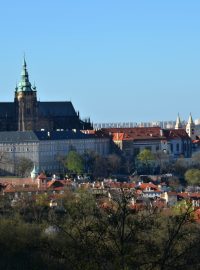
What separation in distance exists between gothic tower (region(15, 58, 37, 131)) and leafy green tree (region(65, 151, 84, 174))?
16328 mm

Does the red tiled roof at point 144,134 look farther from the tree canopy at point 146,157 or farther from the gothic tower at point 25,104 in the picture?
the tree canopy at point 146,157

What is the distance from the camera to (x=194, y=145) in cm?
11538

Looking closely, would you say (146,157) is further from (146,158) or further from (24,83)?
(24,83)

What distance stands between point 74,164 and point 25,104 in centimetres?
1970

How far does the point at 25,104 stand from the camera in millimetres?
102562

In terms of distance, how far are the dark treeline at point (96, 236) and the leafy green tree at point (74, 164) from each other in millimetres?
27446

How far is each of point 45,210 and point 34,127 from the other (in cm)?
5568

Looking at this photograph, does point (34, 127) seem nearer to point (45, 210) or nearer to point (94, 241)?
point (45, 210)

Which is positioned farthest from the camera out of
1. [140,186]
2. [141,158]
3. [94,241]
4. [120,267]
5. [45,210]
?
[141,158]

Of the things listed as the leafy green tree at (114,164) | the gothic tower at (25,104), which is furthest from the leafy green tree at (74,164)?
the gothic tower at (25,104)

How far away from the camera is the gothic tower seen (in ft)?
336

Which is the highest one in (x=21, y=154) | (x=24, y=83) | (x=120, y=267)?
(x=24, y=83)

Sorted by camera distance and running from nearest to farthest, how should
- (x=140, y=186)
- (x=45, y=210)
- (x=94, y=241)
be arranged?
(x=94, y=241), (x=45, y=210), (x=140, y=186)

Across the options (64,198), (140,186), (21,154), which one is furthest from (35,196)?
(21,154)
